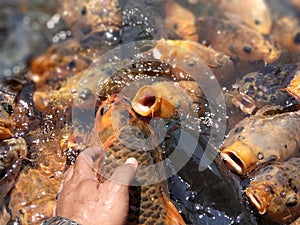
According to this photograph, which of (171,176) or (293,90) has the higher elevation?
(293,90)

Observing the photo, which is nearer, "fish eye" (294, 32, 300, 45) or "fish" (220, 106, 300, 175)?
"fish" (220, 106, 300, 175)

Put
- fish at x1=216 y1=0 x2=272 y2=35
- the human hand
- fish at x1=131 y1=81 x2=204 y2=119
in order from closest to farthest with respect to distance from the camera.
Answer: the human hand, fish at x1=131 y1=81 x2=204 y2=119, fish at x1=216 y1=0 x2=272 y2=35

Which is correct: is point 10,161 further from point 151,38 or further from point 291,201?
point 291,201

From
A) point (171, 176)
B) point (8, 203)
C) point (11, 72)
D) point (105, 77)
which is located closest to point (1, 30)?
point (11, 72)

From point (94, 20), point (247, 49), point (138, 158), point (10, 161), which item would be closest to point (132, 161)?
point (138, 158)

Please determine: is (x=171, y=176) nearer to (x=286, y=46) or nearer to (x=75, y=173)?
(x=75, y=173)

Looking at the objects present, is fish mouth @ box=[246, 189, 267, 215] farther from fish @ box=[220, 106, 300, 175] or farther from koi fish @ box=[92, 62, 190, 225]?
koi fish @ box=[92, 62, 190, 225]

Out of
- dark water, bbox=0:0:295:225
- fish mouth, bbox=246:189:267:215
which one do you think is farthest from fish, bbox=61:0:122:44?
fish mouth, bbox=246:189:267:215

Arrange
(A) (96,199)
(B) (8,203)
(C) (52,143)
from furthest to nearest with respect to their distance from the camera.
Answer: (C) (52,143)
(B) (8,203)
(A) (96,199)
